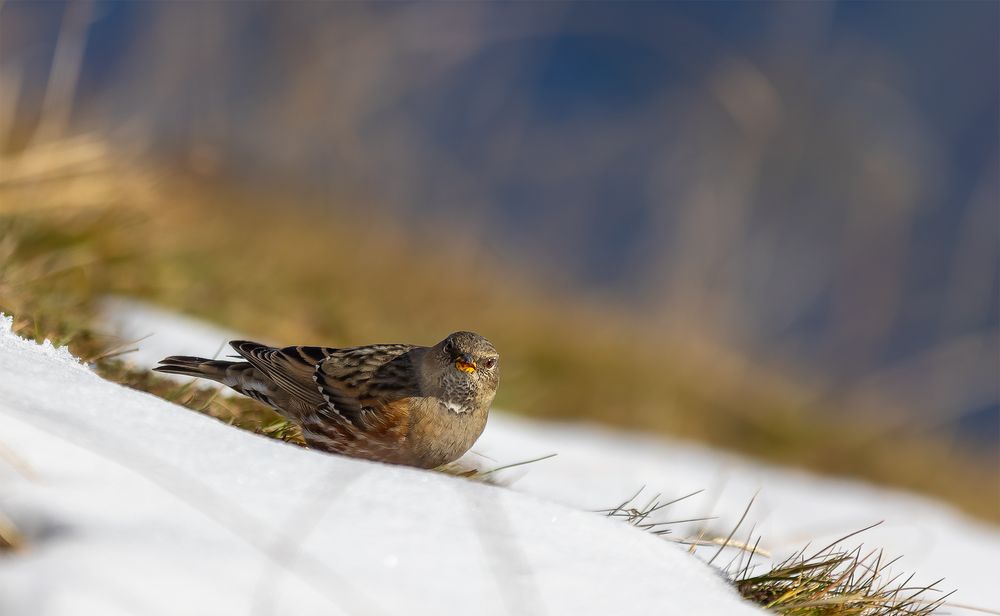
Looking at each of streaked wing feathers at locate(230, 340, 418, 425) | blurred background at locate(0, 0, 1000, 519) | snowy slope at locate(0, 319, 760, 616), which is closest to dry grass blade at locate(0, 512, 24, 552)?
snowy slope at locate(0, 319, 760, 616)

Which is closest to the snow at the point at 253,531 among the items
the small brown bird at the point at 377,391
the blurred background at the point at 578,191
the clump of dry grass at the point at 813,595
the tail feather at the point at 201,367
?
the clump of dry grass at the point at 813,595

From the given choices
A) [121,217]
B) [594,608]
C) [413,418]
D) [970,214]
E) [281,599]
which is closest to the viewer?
[281,599]

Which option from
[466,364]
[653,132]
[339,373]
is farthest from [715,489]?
[653,132]

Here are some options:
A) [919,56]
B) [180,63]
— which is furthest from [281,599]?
[919,56]

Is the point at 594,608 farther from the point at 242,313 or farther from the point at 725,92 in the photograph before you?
the point at 725,92

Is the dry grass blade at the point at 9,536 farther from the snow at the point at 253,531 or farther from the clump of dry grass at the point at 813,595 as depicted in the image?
the clump of dry grass at the point at 813,595

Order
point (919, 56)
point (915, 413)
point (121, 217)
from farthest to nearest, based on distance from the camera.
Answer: point (919, 56) → point (915, 413) → point (121, 217)

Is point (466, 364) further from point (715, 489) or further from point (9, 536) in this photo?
point (715, 489)
